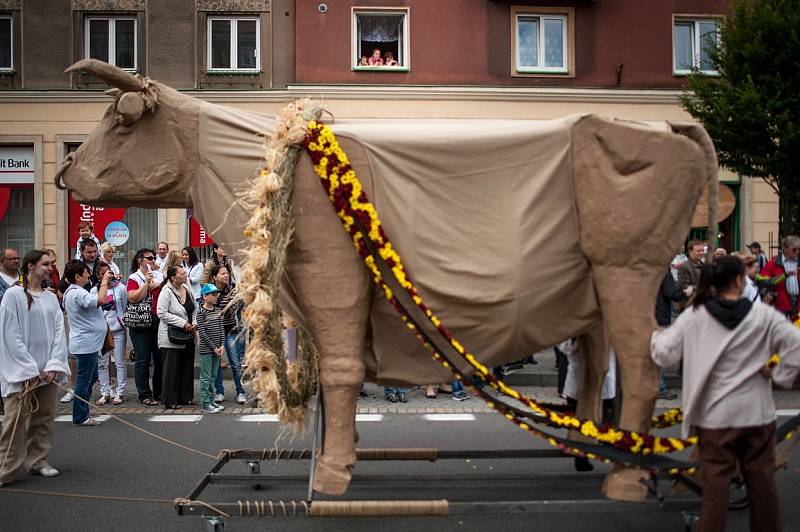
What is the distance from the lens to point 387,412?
8.84 metres

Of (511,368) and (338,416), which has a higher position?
(338,416)

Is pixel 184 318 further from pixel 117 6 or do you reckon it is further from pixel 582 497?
pixel 117 6

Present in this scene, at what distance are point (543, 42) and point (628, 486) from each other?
43.1 ft

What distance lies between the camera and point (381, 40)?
16.1m

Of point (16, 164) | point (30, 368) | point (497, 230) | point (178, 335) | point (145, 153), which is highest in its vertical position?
point (16, 164)

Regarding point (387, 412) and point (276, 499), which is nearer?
point (276, 499)

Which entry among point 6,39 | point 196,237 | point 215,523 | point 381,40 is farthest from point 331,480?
point 6,39

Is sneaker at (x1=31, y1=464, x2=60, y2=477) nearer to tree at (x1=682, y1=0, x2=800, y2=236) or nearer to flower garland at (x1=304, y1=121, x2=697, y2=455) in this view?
flower garland at (x1=304, y1=121, x2=697, y2=455)

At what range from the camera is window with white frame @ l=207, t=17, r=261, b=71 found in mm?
16078

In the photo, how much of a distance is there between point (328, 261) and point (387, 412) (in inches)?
176

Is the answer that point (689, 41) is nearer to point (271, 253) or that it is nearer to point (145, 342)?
point (145, 342)

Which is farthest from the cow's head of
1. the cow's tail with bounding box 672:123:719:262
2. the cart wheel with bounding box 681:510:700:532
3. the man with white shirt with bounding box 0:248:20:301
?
the man with white shirt with bounding box 0:248:20:301

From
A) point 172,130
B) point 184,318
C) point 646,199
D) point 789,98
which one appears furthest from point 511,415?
point 789,98

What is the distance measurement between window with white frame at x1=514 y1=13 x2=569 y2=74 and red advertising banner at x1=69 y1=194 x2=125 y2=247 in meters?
9.03
